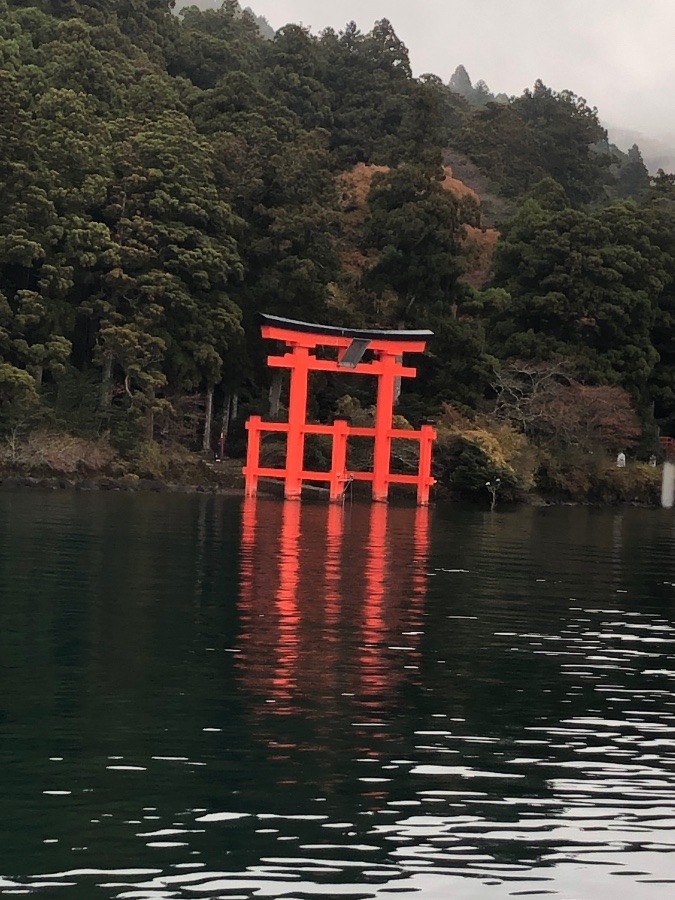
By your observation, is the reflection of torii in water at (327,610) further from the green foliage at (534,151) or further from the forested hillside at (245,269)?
the green foliage at (534,151)

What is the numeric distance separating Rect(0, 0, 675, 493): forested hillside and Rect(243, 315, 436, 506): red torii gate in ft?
13.5

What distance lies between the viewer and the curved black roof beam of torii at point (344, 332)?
4428 cm

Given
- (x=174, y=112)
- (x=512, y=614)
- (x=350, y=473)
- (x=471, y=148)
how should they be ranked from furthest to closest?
(x=471, y=148) → (x=174, y=112) → (x=350, y=473) → (x=512, y=614)

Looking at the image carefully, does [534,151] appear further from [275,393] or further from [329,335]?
[329,335]

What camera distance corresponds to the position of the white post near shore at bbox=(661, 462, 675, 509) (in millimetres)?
59213

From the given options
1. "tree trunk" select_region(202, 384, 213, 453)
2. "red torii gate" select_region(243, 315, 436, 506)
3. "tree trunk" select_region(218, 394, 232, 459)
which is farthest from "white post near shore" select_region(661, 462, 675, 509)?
"tree trunk" select_region(202, 384, 213, 453)

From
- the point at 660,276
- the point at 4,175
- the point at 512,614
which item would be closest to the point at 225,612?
the point at 512,614

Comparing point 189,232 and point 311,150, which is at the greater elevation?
point 311,150

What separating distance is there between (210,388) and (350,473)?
742cm

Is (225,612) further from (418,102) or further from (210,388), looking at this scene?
(418,102)

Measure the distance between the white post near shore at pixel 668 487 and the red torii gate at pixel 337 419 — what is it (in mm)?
16387

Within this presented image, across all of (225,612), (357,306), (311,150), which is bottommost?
(225,612)

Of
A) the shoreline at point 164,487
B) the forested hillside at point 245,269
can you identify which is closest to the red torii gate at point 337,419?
the shoreline at point 164,487

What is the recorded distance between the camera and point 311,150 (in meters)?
53.6
